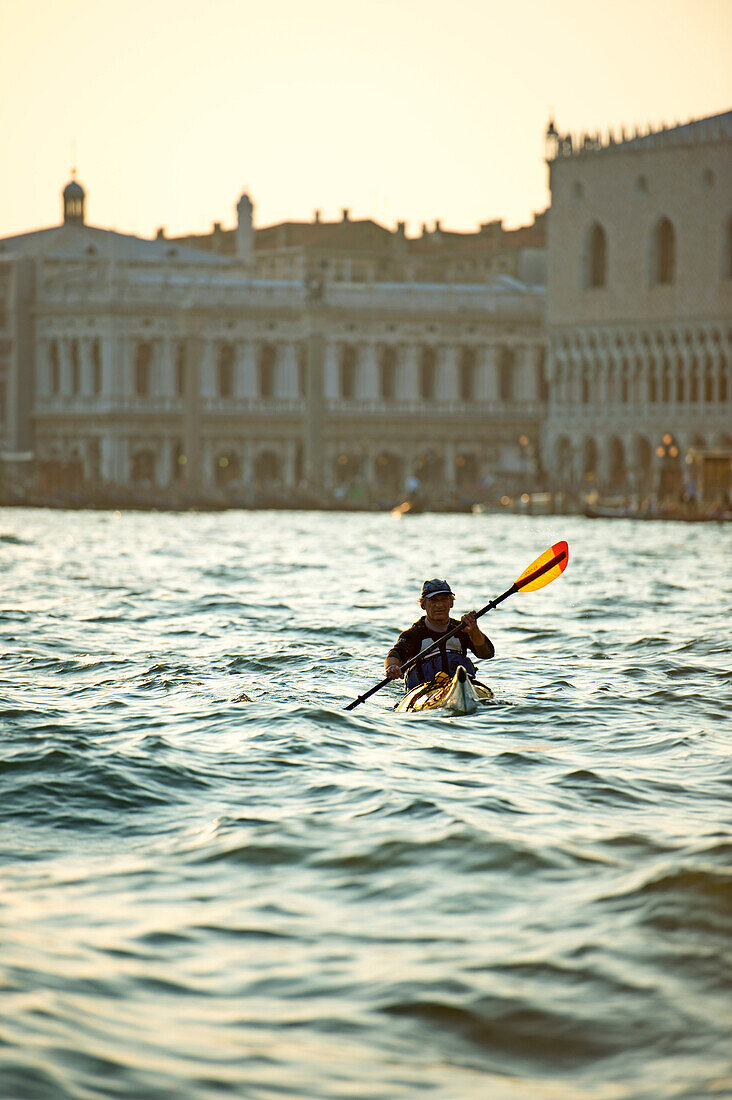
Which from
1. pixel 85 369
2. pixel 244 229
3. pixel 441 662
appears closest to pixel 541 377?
pixel 244 229

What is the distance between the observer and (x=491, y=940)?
826cm

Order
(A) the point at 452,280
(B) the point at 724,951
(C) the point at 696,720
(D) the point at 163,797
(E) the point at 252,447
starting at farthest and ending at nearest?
(A) the point at 452,280 → (E) the point at 252,447 → (C) the point at 696,720 → (D) the point at 163,797 → (B) the point at 724,951

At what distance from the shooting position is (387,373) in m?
90.5

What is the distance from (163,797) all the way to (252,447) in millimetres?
75557

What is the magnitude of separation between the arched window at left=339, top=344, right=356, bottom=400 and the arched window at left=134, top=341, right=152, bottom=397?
30.3ft

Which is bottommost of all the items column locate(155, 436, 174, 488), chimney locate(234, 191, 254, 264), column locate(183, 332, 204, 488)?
column locate(155, 436, 174, 488)

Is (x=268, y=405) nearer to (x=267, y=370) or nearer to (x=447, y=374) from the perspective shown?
(x=267, y=370)

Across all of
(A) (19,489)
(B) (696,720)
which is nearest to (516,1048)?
(B) (696,720)

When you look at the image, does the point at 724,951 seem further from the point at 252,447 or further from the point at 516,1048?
the point at 252,447

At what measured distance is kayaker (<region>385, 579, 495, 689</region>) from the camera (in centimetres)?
1388

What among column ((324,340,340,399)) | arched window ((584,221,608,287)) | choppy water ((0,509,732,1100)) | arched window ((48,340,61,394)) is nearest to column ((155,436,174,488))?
arched window ((48,340,61,394))

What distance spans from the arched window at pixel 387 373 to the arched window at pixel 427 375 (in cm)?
147

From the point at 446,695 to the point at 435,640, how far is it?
479mm

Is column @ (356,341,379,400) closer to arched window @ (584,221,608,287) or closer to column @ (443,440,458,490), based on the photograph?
column @ (443,440,458,490)
